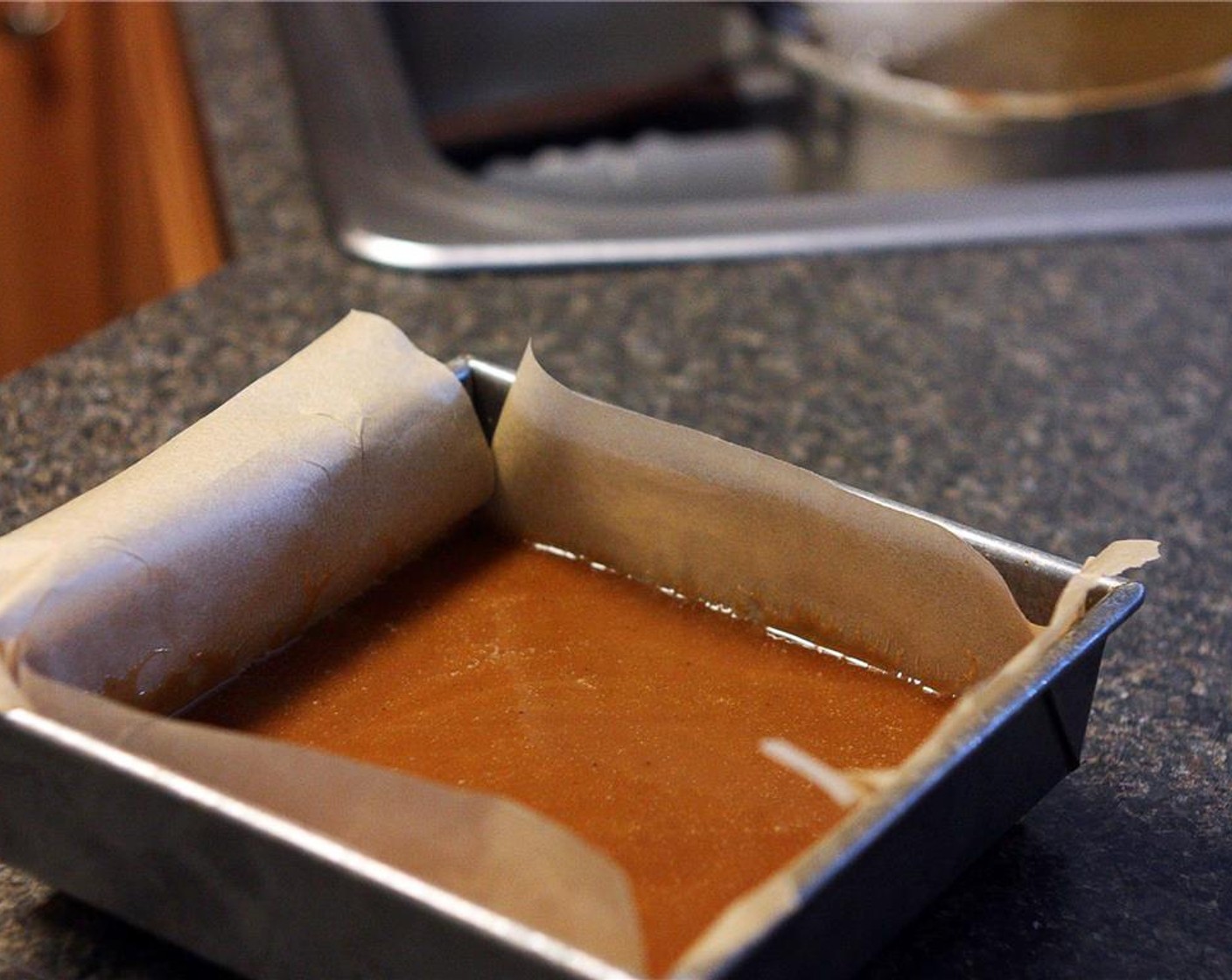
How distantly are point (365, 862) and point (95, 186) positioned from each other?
3.66 feet

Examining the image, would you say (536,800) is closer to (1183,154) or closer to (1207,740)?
(1207,740)

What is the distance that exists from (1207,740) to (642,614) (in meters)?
0.23

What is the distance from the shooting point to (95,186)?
4.60ft

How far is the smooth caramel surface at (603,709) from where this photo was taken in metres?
0.51

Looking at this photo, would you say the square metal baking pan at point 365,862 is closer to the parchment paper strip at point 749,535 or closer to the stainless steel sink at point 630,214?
the parchment paper strip at point 749,535

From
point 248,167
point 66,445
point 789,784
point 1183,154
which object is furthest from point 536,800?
point 1183,154

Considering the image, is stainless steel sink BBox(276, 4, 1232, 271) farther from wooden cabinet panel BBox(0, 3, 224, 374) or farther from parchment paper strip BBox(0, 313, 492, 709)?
parchment paper strip BBox(0, 313, 492, 709)

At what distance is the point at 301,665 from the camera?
1.96 feet

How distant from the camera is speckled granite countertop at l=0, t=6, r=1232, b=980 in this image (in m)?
A: 0.55

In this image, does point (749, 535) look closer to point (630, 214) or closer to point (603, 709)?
point (603, 709)

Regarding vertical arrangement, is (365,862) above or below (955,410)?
above

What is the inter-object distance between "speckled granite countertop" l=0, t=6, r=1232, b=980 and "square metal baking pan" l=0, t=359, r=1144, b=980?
0.15 ft

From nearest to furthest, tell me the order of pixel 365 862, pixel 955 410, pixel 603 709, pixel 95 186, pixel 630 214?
pixel 365 862
pixel 603 709
pixel 955 410
pixel 630 214
pixel 95 186

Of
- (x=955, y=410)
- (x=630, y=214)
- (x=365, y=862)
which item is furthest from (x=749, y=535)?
(x=630, y=214)
